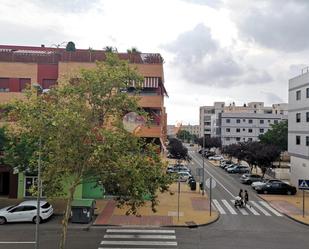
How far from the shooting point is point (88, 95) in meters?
19.6

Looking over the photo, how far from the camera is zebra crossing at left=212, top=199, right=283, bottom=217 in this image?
114 ft

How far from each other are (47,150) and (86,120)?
209 cm

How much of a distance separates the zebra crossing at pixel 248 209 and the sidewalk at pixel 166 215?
3.65 ft

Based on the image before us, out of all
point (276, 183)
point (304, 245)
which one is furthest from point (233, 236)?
point (276, 183)

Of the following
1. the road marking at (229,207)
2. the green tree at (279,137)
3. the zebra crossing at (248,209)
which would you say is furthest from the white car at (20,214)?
the green tree at (279,137)

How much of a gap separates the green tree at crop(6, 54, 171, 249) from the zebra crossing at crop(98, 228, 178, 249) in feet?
15.9

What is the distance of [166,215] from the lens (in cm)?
3212

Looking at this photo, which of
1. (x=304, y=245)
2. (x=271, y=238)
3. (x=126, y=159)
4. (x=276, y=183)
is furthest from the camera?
(x=276, y=183)

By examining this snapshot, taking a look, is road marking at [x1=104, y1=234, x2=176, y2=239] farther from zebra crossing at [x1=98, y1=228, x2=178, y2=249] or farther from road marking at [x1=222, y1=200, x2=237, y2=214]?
road marking at [x1=222, y1=200, x2=237, y2=214]

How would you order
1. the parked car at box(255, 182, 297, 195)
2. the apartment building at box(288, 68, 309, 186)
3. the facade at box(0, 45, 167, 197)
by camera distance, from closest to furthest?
the facade at box(0, 45, 167, 197)
the parked car at box(255, 182, 297, 195)
the apartment building at box(288, 68, 309, 186)

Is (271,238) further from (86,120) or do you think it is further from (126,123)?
(86,120)

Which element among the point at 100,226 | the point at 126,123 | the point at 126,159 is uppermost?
the point at 126,123

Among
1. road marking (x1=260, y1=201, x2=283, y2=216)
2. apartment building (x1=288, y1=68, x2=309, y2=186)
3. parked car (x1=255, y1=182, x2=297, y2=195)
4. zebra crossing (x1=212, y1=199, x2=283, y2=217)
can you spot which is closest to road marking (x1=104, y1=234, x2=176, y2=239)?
zebra crossing (x1=212, y1=199, x2=283, y2=217)

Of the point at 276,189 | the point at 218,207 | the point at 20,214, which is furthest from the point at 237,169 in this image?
the point at 20,214
